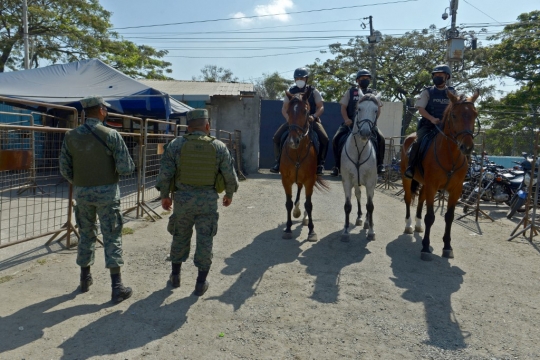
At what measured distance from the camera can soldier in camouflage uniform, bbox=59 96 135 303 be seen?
14.0 feet

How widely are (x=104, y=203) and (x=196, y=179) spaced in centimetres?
101

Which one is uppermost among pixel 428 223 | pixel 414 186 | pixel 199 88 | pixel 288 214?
pixel 199 88

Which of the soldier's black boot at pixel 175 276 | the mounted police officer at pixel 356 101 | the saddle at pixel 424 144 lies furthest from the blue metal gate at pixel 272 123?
the soldier's black boot at pixel 175 276

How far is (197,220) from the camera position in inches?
176

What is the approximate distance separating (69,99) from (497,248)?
38.9ft

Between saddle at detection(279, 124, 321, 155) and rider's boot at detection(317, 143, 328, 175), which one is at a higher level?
saddle at detection(279, 124, 321, 155)

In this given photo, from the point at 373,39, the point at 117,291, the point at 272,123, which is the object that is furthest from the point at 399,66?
the point at 117,291

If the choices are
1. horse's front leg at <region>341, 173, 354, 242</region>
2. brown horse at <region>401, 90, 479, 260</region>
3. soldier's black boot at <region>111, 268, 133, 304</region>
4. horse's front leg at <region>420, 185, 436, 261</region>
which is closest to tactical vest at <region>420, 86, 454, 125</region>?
brown horse at <region>401, 90, 479, 260</region>

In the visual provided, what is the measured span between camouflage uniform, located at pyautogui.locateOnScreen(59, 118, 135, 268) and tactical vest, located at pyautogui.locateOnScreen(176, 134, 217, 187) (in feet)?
2.05

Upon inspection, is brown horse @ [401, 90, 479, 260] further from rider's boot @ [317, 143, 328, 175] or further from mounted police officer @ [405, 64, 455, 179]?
rider's boot @ [317, 143, 328, 175]

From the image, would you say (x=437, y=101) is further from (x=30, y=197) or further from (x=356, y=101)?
(x=30, y=197)

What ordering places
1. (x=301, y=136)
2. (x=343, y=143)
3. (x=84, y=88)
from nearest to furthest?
(x=301, y=136) < (x=343, y=143) < (x=84, y=88)

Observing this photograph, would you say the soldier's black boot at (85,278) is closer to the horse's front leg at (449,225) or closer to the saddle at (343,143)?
the saddle at (343,143)

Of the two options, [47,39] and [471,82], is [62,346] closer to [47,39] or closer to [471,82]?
[47,39]
